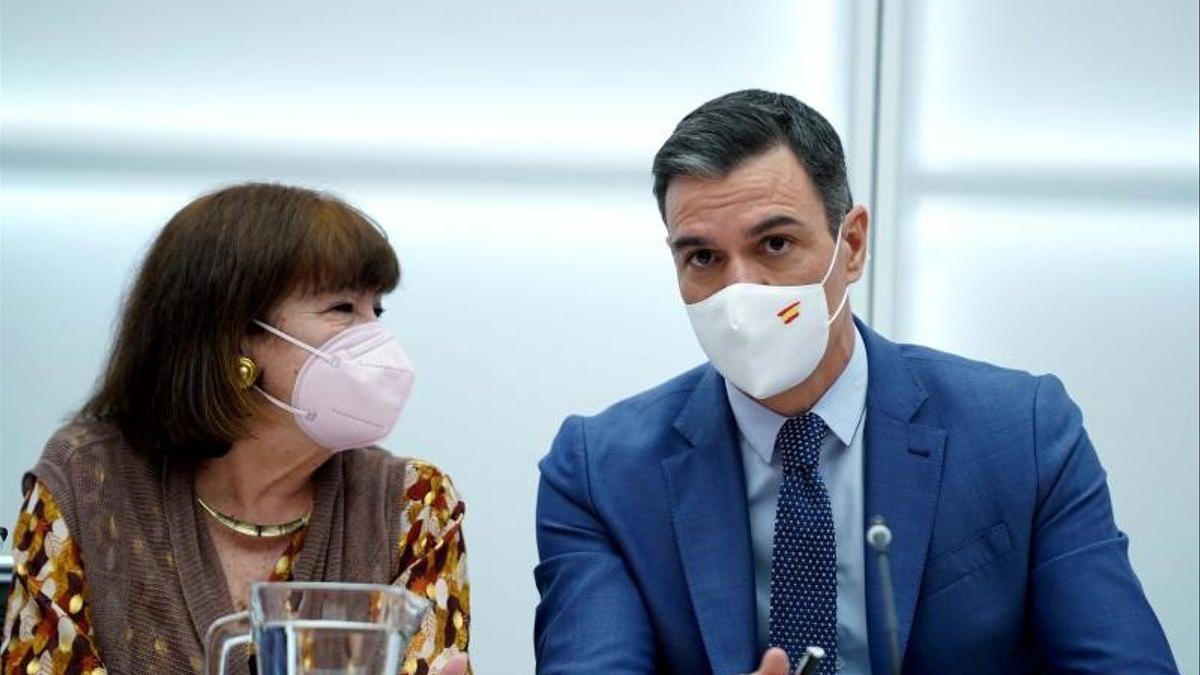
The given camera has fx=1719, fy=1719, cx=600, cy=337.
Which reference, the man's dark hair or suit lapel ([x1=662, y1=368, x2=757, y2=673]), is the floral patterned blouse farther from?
the man's dark hair

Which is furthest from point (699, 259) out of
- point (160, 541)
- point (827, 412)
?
point (160, 541)

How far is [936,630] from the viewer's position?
218cm

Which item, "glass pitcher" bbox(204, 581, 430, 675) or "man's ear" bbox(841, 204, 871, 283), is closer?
"glass pitcher" bbox(204, 581, 430, 675)

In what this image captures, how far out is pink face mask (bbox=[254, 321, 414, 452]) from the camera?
7.84 feet

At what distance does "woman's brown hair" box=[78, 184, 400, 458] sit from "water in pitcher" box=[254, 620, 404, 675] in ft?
3.24

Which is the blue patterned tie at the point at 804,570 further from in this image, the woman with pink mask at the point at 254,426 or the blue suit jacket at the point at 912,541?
the woman with pink mask at the point at 254,426

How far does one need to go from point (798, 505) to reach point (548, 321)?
1420mm

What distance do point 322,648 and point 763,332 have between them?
94 cm

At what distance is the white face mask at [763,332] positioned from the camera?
7.27 feet

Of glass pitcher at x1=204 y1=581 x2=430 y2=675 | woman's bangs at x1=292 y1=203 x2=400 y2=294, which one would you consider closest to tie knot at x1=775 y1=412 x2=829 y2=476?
woman's bangs at x1=292 y1=203 x2=400 y2=294

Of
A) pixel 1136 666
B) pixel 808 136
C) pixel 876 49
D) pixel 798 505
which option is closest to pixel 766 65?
pixel 876 49

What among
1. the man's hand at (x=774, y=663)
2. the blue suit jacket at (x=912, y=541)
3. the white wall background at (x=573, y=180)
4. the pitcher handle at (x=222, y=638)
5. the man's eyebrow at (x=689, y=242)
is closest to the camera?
the pitcher handle at (x=222, y=638)

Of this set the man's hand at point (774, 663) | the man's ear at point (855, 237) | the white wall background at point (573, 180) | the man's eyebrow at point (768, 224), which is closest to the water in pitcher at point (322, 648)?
the man's hand at point (774, 663)

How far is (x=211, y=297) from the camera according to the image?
2404 millimetres
